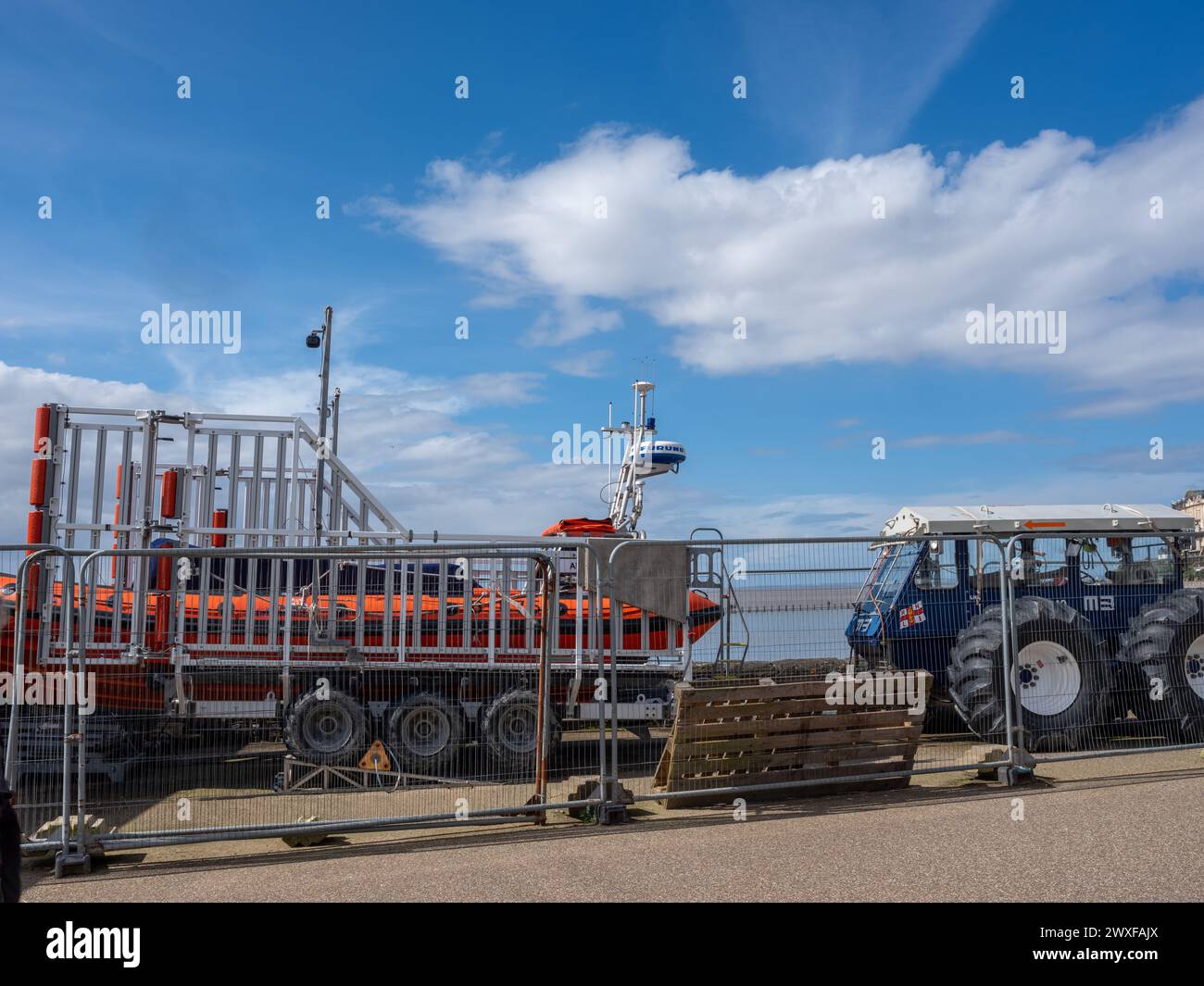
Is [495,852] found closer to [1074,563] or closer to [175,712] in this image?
[175,712]

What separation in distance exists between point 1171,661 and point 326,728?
29.2 feet

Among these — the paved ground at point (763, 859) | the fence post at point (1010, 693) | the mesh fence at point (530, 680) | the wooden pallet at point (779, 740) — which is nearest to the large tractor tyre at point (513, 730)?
the mesh fence at point (530, 680)

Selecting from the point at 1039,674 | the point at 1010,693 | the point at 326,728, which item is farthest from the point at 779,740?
the point at 326,728

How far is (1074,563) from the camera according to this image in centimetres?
1127

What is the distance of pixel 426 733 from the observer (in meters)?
9.72

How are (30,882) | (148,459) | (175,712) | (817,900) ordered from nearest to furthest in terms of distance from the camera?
1. (817,900)
2. (30,882)
3. (175,712)
4. (148,459)

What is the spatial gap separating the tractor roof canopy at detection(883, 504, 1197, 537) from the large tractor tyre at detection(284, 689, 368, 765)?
7.01m

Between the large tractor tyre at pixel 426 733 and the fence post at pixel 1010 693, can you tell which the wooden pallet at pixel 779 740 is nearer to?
the fence post at pixel 1010 693

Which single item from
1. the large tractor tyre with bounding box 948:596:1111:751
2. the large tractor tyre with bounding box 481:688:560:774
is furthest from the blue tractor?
the large tractor tyre with bounding box 481:688:560:774

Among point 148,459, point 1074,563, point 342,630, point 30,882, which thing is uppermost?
point 148,459

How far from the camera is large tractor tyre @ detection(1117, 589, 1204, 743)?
1053 centimetres

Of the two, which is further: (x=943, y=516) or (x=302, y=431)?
(x=943, y=516)

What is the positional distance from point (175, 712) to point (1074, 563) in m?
9.45
